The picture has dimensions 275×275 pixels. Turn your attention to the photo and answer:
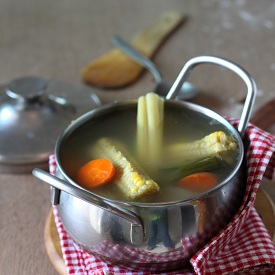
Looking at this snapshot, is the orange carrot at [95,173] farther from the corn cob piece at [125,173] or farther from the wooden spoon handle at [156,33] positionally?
the wooden spoon handle at [156,33]

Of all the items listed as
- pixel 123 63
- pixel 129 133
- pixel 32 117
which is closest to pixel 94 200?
pixel 129 133

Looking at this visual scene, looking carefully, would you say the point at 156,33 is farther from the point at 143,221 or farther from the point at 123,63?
the point at 143,221

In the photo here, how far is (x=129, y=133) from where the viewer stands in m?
0.70

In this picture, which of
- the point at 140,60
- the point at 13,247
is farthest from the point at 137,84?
the point at 13,247

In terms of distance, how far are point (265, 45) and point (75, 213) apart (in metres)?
0.80

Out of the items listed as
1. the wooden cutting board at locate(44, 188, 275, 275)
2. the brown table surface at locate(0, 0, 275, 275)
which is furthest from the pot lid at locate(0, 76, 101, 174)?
the wooden cutting board at locate(44, 188, 275, 275)

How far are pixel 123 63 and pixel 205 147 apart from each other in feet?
1.73

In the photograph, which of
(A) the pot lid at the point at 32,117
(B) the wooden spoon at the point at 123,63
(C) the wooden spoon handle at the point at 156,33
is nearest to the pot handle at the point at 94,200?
(A) the pot lid at the point at 32,117

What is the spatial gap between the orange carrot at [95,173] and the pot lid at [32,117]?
237 mm

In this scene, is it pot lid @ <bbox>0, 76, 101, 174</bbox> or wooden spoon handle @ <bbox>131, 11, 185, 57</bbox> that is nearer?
pot lid @ <bbox>0, 76, 101, 174</bbox>

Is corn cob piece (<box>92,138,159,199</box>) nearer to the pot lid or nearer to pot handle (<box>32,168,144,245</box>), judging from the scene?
pot handle (<box>32,168,144,245</box>)

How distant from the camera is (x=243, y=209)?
0.62 meters

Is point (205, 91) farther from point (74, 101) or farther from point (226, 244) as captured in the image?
point (226, 244)

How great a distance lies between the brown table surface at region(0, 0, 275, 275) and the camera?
82 centimetres
